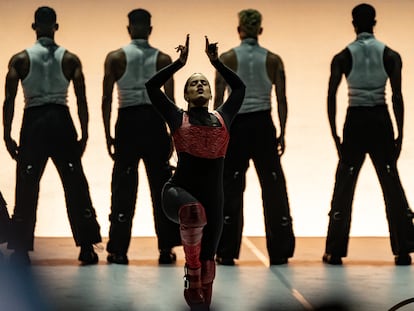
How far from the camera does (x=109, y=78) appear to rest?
10.3 metres

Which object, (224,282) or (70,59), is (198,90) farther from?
(70,59)

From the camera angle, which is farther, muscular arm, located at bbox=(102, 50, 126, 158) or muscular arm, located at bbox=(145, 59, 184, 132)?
muscular arm, located at bbox=(102, 50, 126, 158)

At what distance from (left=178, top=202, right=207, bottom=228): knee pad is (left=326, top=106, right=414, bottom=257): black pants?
3010mm

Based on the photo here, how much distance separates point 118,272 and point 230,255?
0.89 meters

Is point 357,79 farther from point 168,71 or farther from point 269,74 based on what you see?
point 168,71

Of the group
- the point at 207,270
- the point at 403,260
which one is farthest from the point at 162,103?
the point at 403,260

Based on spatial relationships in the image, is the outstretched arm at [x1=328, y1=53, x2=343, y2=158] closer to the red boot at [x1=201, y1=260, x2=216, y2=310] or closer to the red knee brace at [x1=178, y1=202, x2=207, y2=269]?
the red boot at [x1=201, y1=260, x2=216, y2=310]

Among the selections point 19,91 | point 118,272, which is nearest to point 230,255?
point 118,272

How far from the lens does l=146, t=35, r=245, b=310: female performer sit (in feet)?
25.1

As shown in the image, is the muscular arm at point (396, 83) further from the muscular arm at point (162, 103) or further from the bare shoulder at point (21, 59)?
the muscular arm at point (162, 103)

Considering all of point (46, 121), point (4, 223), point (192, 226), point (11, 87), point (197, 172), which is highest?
point (11, 87)

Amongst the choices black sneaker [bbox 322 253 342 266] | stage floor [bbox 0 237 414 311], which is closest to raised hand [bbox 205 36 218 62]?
stage floor [bbox 0 237 414 311]

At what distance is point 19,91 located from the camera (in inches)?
447

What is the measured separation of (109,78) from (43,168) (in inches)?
33.5
